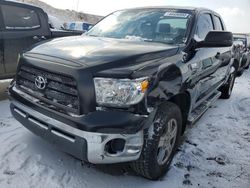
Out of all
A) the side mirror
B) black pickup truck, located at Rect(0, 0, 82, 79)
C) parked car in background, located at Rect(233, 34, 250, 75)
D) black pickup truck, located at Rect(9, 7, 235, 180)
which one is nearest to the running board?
black pickup truck, located at Rect(9, 7, 235, 180)

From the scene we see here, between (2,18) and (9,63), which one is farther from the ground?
(2,18)

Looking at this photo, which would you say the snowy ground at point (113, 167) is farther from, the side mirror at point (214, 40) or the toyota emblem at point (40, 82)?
the side mirror at point (214, 40)

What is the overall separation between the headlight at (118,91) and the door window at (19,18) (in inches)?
145

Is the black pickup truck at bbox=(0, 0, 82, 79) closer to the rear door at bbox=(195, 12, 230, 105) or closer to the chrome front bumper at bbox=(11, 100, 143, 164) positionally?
the chrome front bumper at bbox=(11, 100, 143, 164)

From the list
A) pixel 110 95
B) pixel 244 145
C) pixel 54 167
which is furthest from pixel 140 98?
pixel 244 145

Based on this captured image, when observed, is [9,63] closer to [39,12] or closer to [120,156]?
[39,12]

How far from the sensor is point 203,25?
428 centimetres

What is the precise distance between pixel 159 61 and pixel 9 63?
363 centimetres

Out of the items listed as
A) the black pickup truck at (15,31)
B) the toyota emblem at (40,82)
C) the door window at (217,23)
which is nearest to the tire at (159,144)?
the toyota emblem at (40,82)

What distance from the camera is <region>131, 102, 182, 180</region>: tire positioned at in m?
2.80

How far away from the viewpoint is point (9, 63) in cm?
558

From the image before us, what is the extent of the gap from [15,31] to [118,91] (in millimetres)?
3827

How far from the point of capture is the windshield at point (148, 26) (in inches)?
147

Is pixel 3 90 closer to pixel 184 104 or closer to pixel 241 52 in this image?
pixel 184 104
